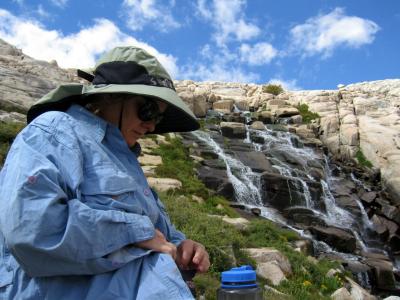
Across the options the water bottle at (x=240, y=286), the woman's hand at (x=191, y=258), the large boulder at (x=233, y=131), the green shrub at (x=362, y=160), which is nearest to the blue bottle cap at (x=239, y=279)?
the water bottle at (x=240, y=286)

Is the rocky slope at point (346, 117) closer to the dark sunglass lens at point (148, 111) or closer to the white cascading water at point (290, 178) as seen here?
the white cascading water at point (290, 178)

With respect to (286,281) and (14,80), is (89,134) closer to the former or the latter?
(286,281)

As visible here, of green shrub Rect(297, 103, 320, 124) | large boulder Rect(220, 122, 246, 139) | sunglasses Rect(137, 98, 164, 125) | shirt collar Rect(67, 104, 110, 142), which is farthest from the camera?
green shrub Rect(297, 103, 320, 124)

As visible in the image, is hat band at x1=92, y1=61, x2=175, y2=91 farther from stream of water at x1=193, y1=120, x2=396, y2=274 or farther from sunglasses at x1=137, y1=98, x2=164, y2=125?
stream of water at x1=193, y1=120, x2=396, y2=274

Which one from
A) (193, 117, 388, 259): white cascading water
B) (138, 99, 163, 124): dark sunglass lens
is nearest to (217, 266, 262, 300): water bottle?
(138, 99, 163, 124): dark sunglass lens

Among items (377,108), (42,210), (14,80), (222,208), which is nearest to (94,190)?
(42,210)

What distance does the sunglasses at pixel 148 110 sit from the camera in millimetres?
2146

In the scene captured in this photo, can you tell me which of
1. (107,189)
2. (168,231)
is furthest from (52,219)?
(168,231)

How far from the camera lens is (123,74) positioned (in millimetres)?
2078

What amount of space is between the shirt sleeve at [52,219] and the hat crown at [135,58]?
573mm

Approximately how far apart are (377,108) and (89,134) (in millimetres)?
33263

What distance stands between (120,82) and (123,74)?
5 centimetres

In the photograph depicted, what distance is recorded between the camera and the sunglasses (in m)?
2.15

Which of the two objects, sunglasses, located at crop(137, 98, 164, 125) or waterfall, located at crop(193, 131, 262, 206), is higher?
sunglasses, located at crop(137, 98, 164, 125)
